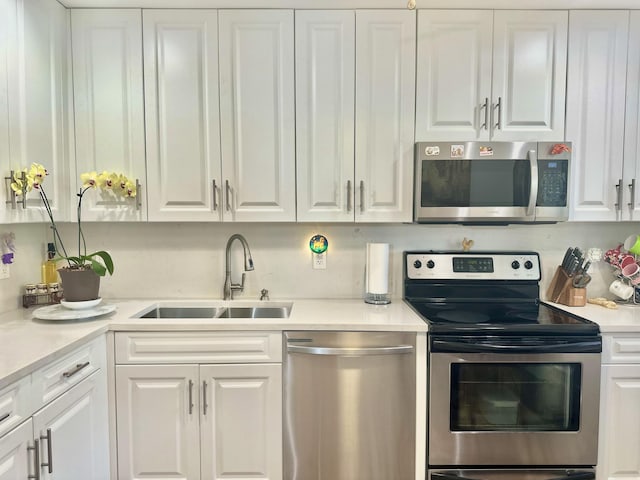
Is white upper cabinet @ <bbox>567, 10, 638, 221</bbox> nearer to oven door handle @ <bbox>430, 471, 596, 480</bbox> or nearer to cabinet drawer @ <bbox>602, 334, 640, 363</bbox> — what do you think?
cabinet drawer @ <bbox>602, 334, 640, 363</bbox>

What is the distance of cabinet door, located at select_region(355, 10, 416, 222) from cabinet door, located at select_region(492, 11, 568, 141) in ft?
1.49

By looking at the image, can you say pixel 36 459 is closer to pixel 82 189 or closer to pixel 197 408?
pixel 197 408

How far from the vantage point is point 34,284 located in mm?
2236

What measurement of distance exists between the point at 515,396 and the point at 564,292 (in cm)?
74

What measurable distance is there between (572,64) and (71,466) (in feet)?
9.55

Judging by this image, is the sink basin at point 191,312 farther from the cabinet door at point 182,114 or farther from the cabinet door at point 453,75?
the cabinet door at point 453,75

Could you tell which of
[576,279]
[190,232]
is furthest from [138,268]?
[576,279]

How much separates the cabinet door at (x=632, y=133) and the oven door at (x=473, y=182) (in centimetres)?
54

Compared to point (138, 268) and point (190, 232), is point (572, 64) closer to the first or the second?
point (190, 232)

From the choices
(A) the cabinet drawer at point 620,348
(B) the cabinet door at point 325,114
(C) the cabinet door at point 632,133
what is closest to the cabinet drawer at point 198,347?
(B) the cabinet door at point 325,114

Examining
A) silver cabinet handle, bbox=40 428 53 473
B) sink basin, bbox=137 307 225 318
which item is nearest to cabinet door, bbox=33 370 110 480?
silver cabinet handle, bbox=40 428 53 473

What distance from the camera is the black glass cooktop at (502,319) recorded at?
1.87 meters

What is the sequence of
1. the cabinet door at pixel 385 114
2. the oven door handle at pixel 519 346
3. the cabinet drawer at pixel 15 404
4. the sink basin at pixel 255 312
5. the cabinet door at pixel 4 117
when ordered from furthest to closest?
the sink basin at pixel 255 312 < the cabinet door at pixel 385 114 < the oven door handle at pixel 519 346 < the cabinet door at pixel 4 117 < the cabinet drawer at pixel 15 404

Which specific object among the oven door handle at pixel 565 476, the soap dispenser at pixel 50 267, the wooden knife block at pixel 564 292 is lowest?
the oven door handle at pixel 565 476
